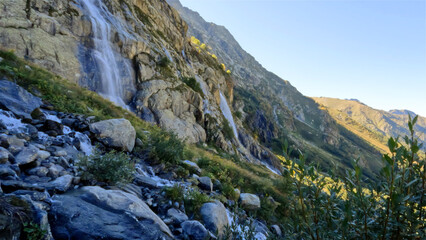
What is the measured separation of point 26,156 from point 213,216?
14.2 ft

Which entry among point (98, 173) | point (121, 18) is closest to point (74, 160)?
point (98, 173)

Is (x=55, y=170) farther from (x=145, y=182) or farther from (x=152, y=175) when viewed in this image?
(x=152, y=175)

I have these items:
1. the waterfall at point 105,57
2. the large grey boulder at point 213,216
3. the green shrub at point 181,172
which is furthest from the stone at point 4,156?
the waterfall at point 105,57

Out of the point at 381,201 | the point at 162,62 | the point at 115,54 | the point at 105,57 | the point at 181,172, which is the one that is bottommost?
the point at 181,172

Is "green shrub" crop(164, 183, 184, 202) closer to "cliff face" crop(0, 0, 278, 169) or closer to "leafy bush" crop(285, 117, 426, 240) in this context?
"leafy bush" crop(285, 117, 426, 240)

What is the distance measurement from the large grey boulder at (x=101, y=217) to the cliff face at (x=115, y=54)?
343 inches

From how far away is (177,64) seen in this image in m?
40.5

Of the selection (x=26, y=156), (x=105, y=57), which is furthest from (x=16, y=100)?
(x=105, y=57)

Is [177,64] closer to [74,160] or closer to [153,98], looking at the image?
[153,98]

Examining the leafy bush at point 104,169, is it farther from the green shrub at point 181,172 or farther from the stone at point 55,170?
the green shrub at point 181,172

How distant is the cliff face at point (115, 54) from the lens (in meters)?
20.0

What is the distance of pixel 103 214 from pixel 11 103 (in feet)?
18.5

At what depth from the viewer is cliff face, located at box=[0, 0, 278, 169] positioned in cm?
2003

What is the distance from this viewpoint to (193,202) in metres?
5.73
